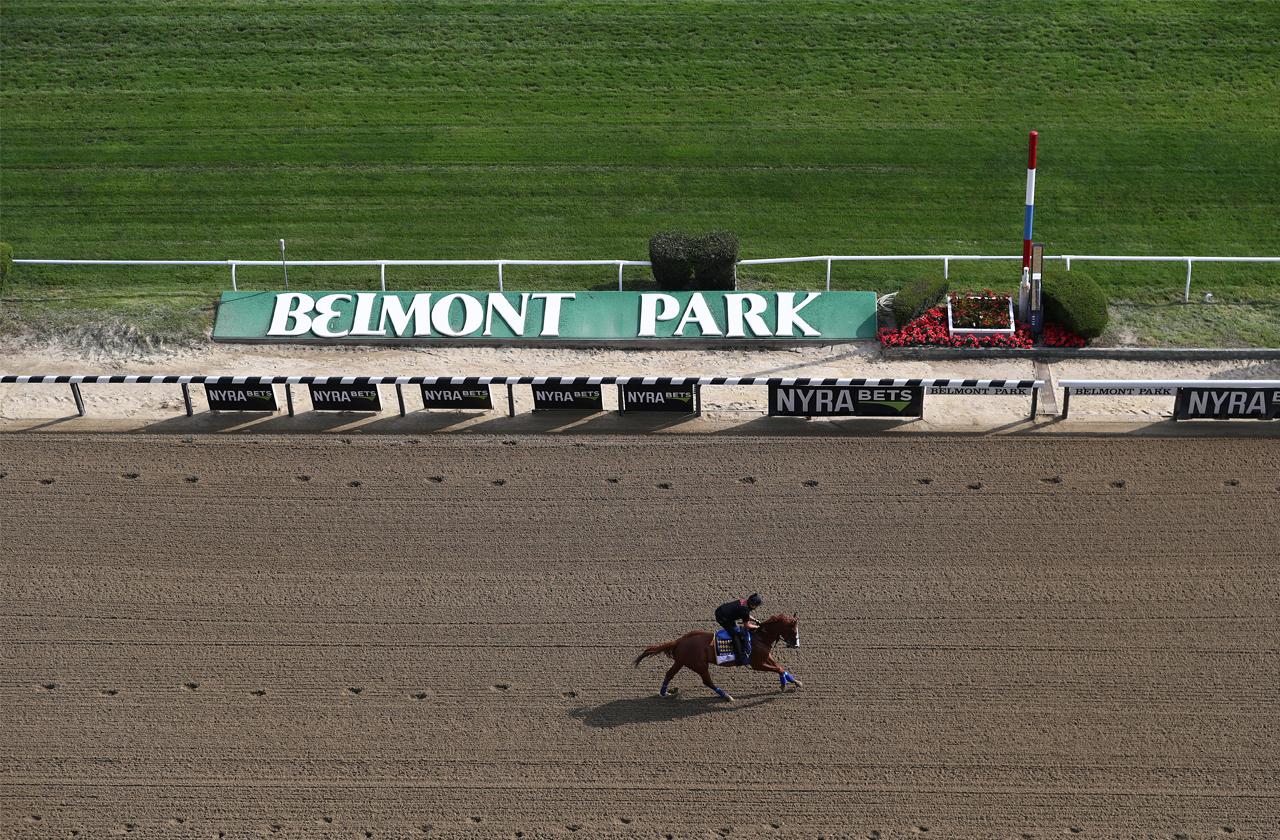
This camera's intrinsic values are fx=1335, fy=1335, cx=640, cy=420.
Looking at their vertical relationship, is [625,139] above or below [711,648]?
above

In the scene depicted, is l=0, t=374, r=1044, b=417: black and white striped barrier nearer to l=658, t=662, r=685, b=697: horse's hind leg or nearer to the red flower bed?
the red flower bed

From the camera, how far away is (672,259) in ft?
65.5

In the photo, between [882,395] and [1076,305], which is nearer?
[882,395]

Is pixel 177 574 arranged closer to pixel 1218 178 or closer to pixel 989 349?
pixel 989 349

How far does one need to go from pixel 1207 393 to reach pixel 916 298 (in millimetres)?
4170

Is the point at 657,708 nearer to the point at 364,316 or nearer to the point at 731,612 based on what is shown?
the point at 731,612

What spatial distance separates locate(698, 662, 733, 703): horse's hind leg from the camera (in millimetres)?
13379

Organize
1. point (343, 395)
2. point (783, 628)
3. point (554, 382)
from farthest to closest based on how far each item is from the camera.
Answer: point (343, 395), point (554, 382), point (783, 628)

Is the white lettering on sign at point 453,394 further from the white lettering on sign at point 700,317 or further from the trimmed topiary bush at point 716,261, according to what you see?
the trimmed topiary bush at point 716,261

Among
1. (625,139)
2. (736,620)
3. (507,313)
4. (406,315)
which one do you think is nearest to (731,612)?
(736,620)

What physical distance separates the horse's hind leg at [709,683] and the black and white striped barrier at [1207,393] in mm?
6877

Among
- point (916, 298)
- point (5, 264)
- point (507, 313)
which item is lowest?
point (507, 313)

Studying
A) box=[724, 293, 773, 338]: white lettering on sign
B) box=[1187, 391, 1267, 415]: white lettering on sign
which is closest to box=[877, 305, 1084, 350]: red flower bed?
box=[724, 293, 773, 338]: white lettering on sign

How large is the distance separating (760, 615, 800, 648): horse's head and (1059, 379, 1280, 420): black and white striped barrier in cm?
647
